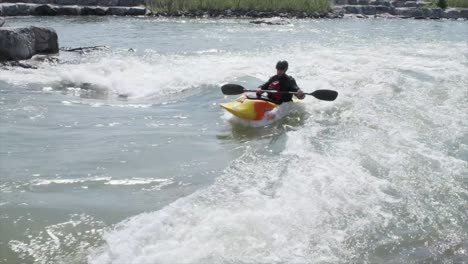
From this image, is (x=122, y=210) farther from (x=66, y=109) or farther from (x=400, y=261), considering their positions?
(x=66, y=109)

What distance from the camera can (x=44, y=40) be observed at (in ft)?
45.2

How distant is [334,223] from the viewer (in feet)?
16.0

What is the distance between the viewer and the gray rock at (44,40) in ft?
44.8

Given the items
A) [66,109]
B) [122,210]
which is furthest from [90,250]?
[66,109]

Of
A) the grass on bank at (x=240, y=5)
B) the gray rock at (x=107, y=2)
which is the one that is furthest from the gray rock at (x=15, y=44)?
the gray rock at (x=107, y=2)

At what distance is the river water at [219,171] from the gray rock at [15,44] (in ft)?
2.02

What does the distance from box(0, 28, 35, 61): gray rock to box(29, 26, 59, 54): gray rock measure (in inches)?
21.4

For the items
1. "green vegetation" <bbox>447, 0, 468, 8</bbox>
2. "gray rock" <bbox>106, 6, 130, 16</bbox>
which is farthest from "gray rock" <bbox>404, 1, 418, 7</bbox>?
"gray rock" <bbox>106, 6, 130, 16</bbox>

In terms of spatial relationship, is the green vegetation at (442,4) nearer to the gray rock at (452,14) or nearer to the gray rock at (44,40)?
the gray rock at (452,14)

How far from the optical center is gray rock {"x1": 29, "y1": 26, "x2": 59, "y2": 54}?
1366 cm

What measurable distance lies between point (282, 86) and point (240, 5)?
28683mm

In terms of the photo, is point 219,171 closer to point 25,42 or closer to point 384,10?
point 25,42

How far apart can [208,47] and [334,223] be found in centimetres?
1419

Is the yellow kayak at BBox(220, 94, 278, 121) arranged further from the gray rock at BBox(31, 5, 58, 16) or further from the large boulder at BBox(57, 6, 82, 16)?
the large boulder at BBox(57, 6, 82, 16)
